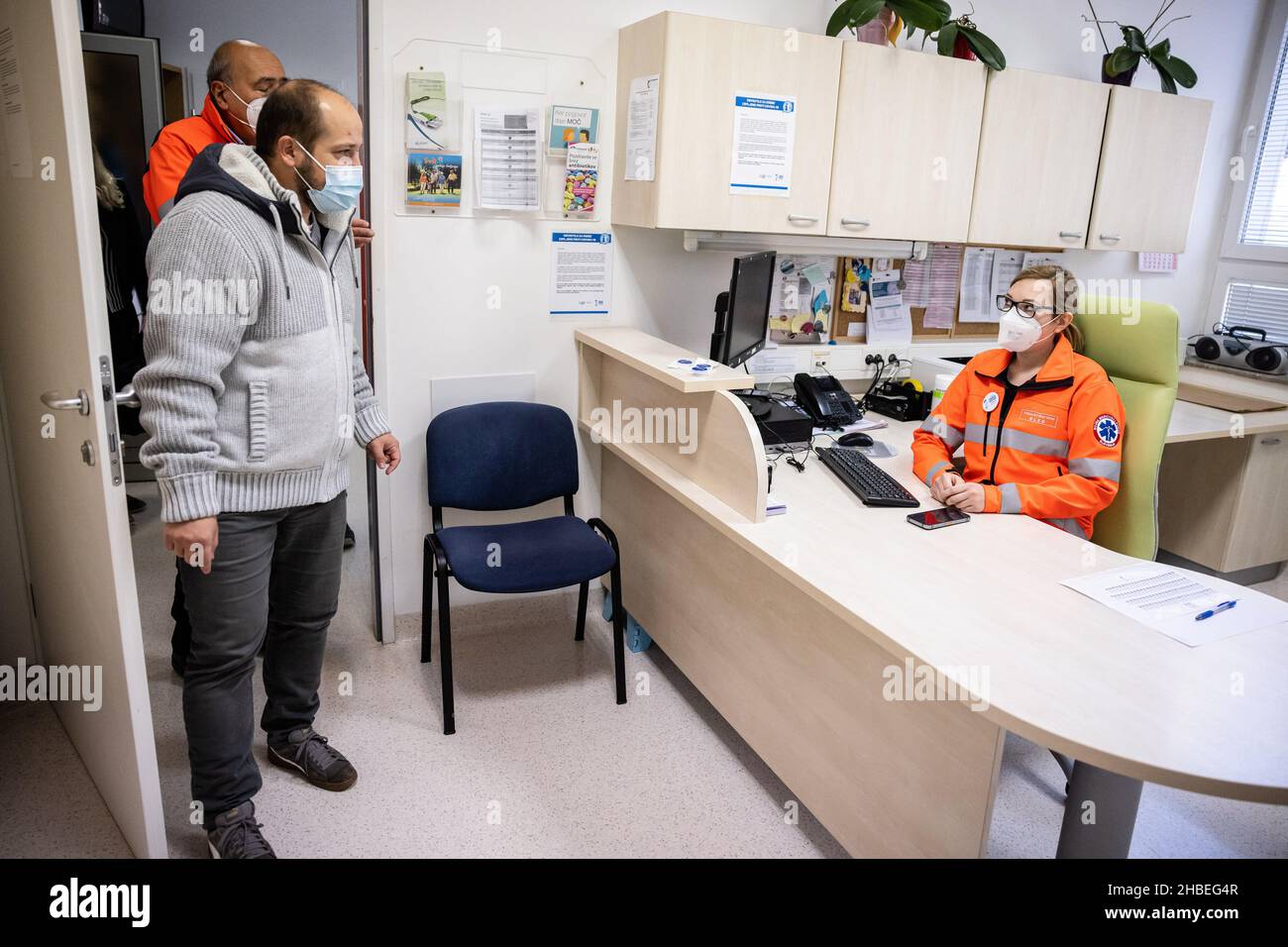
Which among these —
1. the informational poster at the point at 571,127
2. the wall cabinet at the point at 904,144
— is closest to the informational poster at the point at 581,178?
the informational poster at the point at 571,127

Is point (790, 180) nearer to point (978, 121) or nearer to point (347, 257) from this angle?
point (978, 121)

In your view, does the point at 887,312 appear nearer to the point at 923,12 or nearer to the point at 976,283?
the point at 976,283

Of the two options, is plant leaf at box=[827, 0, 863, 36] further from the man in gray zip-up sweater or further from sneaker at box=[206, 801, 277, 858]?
sneaker at box=[206, 801, 277, 858]

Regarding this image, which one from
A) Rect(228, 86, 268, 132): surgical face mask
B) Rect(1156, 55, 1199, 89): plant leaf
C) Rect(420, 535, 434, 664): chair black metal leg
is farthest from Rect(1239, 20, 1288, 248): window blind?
Rect(228, 86, 268, 132): surgical face mask

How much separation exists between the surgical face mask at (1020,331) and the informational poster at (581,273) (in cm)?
125

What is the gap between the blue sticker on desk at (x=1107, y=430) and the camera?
2.10 m

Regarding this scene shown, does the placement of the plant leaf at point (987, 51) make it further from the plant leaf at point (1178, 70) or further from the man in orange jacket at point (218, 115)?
the man in orange jacket at point (218, 115)

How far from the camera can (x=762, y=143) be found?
8.34 ft

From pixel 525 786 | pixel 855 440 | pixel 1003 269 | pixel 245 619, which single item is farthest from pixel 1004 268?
pixel 245 619

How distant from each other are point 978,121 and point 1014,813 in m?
2.10

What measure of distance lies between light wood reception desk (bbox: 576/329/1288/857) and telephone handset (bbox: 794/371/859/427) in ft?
0.79

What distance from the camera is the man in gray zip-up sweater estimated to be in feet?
5.16

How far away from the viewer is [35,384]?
5.98ft
